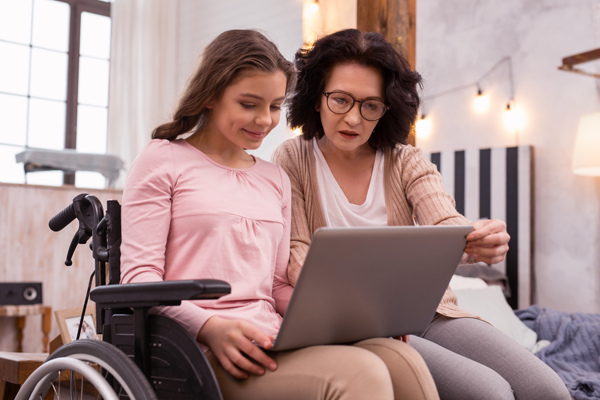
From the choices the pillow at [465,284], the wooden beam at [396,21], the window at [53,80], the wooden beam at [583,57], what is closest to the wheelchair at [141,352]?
the wooden beam at [396,21]

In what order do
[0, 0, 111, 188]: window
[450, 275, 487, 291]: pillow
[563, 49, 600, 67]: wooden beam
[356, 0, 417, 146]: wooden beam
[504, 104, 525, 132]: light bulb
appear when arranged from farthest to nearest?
[0, 0, 111, 188]: window, [504, 104, 525, 132]: light bulb, [563, 49, 600, 67]: wooden beam, [450, 275, 487, 291]: pillow, [356, 0, 417, 146]: wooden beam

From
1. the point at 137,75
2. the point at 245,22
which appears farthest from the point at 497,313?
the point at 137,75

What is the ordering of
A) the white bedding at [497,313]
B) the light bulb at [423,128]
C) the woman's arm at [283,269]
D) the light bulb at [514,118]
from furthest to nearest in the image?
1. the light bulb at [423,128]
2. the light bulb at [514,118]
3. the white bedding at [497,313]
4. the woman's arm at [283,269]

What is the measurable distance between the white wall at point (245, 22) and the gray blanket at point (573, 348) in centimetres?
163

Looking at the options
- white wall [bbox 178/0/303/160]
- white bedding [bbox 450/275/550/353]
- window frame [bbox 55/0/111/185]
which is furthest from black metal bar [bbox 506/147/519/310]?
window frame [bbox 55/0/111/185]

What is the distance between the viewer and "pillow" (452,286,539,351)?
222 cm

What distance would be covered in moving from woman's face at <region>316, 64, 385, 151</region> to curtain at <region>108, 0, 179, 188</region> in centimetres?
369

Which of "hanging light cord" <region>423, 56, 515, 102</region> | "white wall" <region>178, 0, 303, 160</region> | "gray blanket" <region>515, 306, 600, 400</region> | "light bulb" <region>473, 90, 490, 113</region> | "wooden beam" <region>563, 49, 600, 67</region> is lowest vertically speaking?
"gray blanket" <region>515, 306, 600, 400</region>

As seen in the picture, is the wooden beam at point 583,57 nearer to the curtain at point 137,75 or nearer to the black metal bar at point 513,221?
the black metal bar at point 513,221

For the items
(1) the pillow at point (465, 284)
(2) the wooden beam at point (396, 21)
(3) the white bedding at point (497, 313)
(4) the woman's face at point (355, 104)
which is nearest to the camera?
(4) the woman's face at point (355, 104)

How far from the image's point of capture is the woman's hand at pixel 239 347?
2.48 ft

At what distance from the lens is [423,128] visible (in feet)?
13.4

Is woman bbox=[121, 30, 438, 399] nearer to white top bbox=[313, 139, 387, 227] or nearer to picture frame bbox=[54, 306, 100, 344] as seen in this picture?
white top bbox=[313, 139, 387, 227]

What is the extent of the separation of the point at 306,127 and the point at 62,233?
5.71 feet
